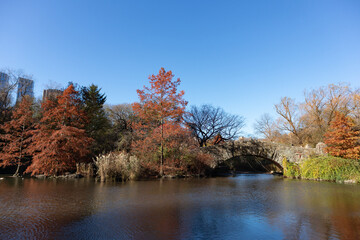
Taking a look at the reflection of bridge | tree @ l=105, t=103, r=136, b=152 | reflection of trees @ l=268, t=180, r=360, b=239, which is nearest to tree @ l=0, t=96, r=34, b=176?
tree @ l=105, t=103, r=136, b=152

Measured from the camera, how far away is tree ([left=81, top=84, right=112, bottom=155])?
1916 centimetres

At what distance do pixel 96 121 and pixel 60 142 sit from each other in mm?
7088

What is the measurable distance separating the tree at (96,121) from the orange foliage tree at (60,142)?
2.14m

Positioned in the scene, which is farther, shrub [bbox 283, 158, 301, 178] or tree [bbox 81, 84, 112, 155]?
tree [bbox 81, 84, 112, 155]

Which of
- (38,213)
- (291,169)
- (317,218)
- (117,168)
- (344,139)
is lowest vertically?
(317,218)

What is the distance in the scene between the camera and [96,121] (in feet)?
70.5

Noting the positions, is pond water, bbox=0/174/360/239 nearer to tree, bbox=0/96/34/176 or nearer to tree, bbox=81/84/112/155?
tree, bbox=0/96/34/176

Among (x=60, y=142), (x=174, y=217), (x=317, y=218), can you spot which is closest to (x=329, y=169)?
(x=317, y=218)

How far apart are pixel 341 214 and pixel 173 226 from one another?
4095 mm

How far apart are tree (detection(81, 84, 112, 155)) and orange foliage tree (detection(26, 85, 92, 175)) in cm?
214

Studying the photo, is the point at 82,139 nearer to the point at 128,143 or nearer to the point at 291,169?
the point at 128,143

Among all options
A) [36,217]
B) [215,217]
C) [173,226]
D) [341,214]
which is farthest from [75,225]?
[341,214]

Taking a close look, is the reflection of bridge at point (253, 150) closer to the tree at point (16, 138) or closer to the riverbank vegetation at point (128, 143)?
the riverbank vegetation at point (128, 143)

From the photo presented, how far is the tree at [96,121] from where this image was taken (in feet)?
62.8
